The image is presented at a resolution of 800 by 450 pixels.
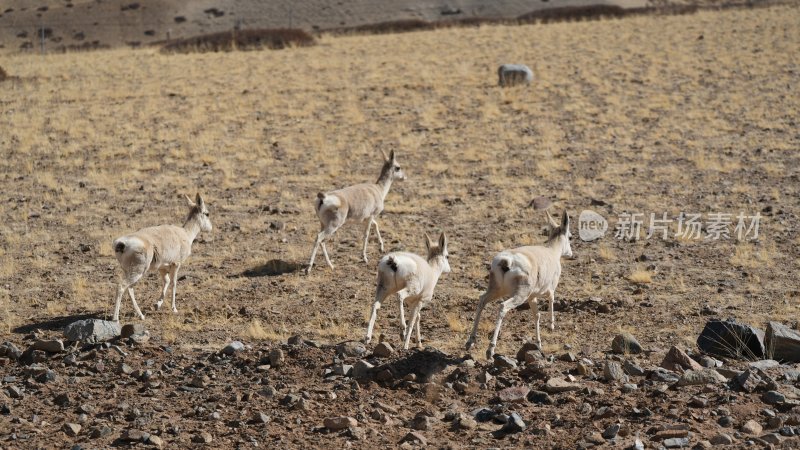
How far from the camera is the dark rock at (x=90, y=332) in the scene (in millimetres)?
10891

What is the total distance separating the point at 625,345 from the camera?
428 inches

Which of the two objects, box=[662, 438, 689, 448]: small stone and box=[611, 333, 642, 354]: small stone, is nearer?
box=[662, 438, 689, 448]: small stone

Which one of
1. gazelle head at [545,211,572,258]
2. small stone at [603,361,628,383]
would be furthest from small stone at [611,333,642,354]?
gazelle head at [545,211,572,258]

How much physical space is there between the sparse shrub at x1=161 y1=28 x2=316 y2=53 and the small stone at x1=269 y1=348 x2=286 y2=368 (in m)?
38.1

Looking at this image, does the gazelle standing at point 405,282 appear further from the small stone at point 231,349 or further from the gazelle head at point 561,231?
the gazelle head at point 561,231

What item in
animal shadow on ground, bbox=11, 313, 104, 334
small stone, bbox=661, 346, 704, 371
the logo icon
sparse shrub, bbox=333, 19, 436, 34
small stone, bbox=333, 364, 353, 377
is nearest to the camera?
small stone, bbox=333, 364, 353, 377

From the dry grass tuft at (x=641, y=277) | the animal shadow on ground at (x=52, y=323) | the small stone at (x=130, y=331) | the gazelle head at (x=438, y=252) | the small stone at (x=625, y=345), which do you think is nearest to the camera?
the small stone at (x=625, y=345)

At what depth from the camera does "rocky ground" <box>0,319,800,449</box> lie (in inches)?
315

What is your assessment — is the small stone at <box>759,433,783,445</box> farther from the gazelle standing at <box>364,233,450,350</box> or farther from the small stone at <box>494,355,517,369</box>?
the gazelle standing at <box>364,233,450,350</box>

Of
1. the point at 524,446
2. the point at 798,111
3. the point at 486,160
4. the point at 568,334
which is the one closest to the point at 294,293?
the point at 568,334

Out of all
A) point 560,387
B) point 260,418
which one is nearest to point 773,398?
point 560,387

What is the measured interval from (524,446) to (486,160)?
51.6 feet

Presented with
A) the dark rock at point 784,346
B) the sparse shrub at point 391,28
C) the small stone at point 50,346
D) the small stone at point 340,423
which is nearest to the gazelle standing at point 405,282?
the small stone at point 340,423

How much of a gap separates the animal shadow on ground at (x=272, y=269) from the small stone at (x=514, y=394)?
671 cm
